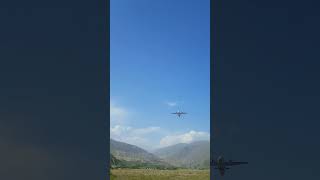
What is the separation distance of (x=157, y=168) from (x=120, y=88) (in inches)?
33.8

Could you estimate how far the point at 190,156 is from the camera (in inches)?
149

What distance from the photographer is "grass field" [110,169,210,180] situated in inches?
111

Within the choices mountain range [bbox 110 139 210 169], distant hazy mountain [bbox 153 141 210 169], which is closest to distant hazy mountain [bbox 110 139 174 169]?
mountain range [bbox 110 139 210 169]

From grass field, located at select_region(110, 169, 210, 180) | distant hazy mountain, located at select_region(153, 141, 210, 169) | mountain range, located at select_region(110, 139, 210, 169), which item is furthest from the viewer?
mountain range, located at select_region(110, 139, 210, 169)

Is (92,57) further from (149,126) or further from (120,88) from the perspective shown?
(149,126)

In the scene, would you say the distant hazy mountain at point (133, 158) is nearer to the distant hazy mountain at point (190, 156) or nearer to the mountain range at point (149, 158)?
the mountain range at point (149, 158)

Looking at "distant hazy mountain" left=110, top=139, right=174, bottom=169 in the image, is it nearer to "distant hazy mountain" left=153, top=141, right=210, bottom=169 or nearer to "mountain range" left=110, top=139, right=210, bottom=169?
"mountain range" left=110, top=139, right=210, bottom=169

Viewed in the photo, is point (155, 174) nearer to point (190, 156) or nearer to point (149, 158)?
point (149, 158)

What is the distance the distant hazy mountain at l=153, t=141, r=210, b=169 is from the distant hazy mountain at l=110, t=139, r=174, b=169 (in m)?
0.11

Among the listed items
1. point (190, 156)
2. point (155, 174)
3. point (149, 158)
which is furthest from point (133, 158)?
point (190, 156)

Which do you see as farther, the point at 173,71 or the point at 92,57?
the point at 173,71
